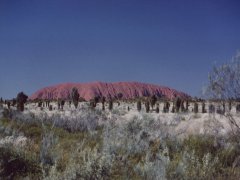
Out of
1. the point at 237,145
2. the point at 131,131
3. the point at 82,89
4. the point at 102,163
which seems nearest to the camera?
the point at 102,163

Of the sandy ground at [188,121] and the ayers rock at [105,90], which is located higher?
the ayers rock at [105,90]

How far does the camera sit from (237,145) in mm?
8156

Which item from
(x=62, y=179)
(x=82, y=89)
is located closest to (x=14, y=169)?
(x=62, y=179)

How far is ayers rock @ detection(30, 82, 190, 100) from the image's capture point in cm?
12434

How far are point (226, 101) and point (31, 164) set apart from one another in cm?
477

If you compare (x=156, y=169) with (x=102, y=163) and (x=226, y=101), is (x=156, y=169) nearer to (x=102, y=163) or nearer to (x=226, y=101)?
(x=102, y=163)

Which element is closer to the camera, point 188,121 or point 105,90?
point 188,121

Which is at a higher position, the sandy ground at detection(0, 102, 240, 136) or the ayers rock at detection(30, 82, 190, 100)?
the ayers rock at detection(30, 82, 190, 100)

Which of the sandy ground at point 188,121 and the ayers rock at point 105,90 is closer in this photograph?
the sandy ground at point 188,121

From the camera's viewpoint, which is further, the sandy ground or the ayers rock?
the ayers rock

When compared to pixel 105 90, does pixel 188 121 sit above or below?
below

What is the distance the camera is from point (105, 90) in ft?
422

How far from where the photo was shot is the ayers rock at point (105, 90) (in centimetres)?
12434

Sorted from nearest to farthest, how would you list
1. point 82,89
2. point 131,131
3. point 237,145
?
point 237,145, point 131,131, point 82,89
